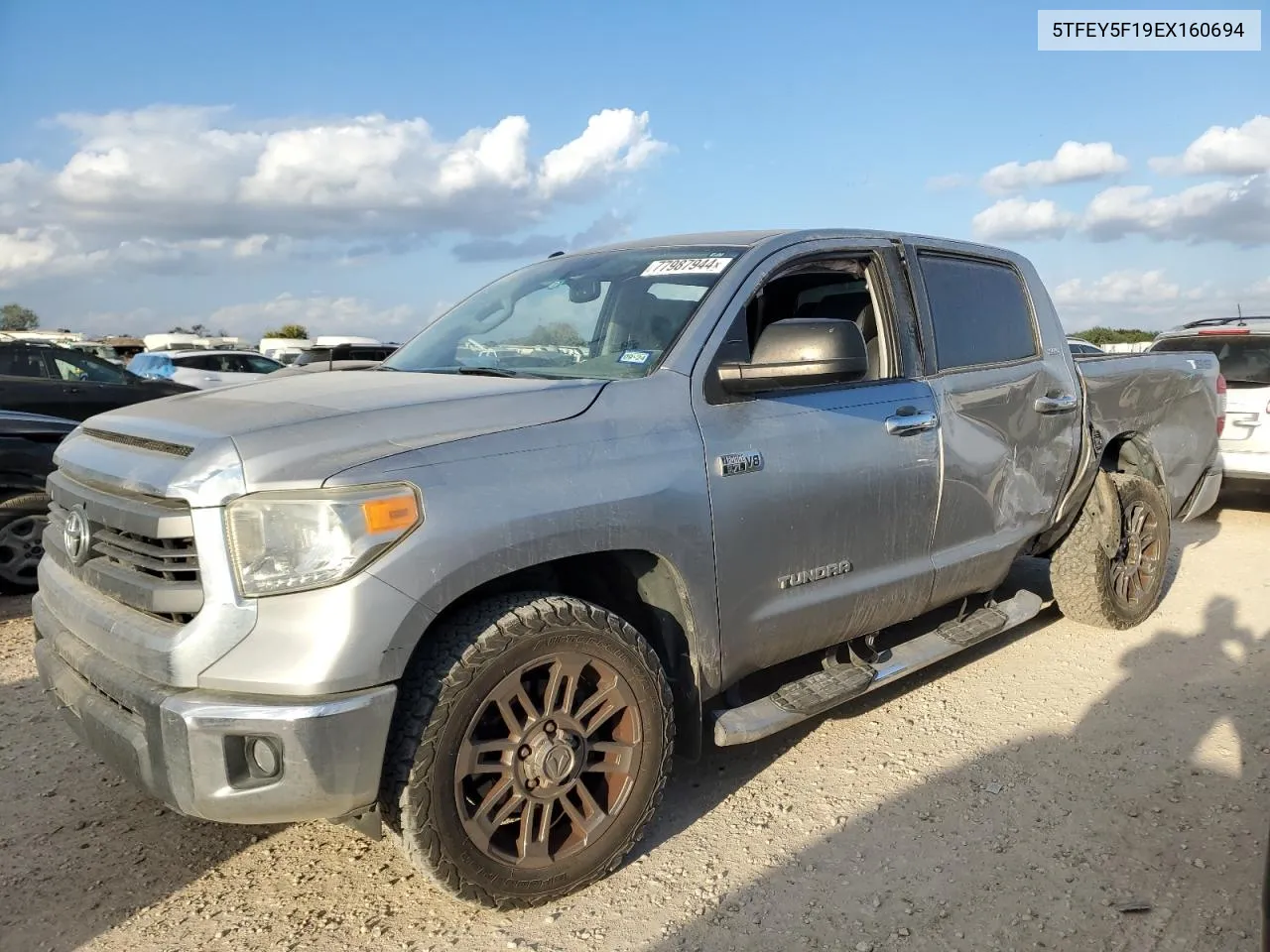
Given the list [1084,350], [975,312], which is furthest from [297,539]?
[1084,350]

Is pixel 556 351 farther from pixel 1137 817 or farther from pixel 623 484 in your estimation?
pixel 1137 817

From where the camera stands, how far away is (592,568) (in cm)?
300

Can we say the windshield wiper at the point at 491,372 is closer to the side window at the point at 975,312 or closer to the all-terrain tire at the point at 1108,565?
the side window at the point at 975,312

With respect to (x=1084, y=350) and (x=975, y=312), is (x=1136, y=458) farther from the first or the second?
(x=1084, y=350)

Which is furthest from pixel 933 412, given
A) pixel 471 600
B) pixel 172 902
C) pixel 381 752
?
pixel 172 902

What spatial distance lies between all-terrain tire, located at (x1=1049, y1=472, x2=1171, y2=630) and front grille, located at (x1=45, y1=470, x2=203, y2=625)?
4.22 m

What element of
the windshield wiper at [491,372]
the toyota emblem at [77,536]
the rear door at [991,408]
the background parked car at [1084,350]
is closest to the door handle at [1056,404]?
the rear door at [991,408]

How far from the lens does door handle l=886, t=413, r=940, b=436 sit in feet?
11.8

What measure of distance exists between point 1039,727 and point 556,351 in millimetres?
2520

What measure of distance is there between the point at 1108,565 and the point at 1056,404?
1.06 meters

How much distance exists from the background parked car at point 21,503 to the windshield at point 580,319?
10.5ft

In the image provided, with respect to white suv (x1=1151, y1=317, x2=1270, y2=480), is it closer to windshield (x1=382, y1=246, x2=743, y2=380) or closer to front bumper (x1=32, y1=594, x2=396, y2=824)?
windshield (x1=382, y1=246, x2=743, y2=380)

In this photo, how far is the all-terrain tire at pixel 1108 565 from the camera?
4957 mm

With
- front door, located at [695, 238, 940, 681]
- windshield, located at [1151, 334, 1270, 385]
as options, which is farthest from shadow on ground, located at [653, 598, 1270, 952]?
windshield, located at [1151, 334, 1270, 385]
